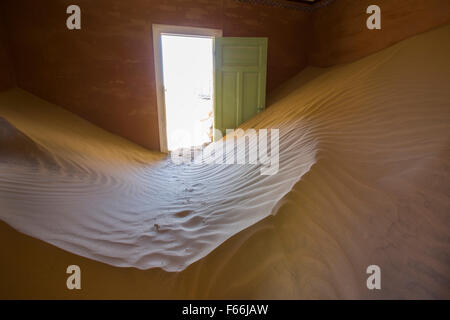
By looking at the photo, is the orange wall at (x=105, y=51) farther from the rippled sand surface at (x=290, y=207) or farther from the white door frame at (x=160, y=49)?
the rippled sand surface at (x=290, y=207)

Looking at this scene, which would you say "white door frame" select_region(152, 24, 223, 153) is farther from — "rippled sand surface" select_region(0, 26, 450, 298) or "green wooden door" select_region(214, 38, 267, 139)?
"rippled sand surface" select_region(0, 26, 450, 298)

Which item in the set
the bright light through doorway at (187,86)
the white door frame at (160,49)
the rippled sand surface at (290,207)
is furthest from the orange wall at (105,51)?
the bright light through doorway at (187,86)

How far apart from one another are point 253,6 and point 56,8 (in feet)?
15.1

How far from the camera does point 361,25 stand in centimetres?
554

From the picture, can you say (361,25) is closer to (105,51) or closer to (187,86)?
(105,51)

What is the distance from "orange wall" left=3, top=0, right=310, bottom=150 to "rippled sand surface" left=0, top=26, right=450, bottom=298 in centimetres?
206

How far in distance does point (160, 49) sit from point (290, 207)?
17.1 ft

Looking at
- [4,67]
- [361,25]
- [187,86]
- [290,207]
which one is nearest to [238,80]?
[361,25]

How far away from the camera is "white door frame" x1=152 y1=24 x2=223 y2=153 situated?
5574 millimetres

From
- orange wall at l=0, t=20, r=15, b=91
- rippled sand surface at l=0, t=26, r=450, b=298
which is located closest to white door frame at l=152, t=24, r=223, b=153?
rippled sand surface at l=0, t=26, r=450, b=298

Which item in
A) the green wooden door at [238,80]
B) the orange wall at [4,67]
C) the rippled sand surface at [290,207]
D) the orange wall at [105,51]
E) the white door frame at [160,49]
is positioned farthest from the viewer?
the green wooden door at [238,80]

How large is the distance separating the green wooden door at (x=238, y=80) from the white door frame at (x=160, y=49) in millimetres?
500

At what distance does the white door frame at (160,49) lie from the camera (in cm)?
557
